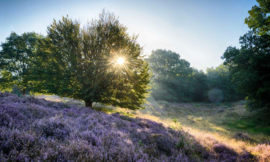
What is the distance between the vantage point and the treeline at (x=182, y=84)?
48375 millimetres

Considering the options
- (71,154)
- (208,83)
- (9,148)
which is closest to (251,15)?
(71,154)

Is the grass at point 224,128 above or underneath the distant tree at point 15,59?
underneath

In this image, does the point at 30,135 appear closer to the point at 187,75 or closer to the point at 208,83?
the point at 187,75

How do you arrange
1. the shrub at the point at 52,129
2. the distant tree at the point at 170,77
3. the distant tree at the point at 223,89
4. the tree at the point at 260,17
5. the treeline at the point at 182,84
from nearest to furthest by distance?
the shrub at the point at 52,129
the tree at the point at 260,17
the distant tree at the point at 170,77
the treeline at the point at 182,84
the distant tree at the point at 223,89

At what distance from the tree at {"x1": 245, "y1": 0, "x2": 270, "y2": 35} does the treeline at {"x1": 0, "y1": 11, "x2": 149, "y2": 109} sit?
11068 millimetres

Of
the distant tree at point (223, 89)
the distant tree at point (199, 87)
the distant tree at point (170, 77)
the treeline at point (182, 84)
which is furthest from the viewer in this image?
the distant tree at point (199, 87)

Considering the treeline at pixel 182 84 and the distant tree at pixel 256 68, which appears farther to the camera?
the treeline at pixel 182 84

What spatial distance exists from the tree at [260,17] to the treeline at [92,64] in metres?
11.1

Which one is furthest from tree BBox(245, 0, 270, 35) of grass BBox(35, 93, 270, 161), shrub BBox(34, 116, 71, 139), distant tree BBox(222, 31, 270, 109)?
shrub BBox(34, 116, 71, 139)

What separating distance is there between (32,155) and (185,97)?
54766 mm

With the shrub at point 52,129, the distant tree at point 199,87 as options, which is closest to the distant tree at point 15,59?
the shrub at point 52,129

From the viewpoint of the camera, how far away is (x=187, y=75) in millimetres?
52688

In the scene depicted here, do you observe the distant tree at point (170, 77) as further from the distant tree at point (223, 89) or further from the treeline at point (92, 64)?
the treeline at point (92, 64)

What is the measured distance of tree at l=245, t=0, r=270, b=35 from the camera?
35.7 ft
